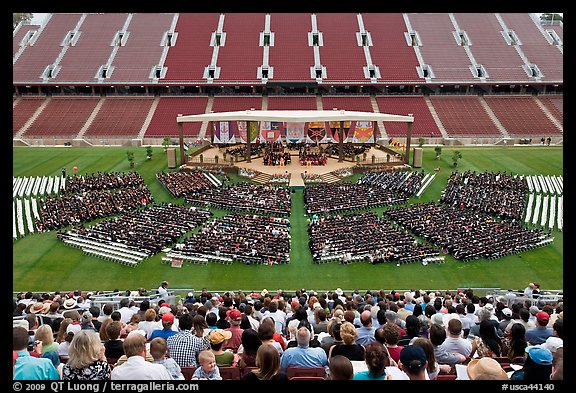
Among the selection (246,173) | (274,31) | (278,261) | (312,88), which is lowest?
(278,261)

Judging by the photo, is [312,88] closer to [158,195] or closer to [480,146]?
[480,146]

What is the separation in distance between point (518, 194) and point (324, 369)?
30872 mm

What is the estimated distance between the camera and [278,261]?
2331cm

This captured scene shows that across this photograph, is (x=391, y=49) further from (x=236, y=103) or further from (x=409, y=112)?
(x=236, y=103)

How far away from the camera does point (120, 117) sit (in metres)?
60.1

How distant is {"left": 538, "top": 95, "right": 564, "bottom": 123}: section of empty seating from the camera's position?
61500mm

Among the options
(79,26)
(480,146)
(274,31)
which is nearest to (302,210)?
(480,146)

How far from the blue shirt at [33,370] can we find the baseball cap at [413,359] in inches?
172

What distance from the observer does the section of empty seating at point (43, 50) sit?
64.8m

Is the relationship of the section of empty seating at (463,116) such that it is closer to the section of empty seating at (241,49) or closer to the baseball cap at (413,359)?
the section of empty seating at (241,49)

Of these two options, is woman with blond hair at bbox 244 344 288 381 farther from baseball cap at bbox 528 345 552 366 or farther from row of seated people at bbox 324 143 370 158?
row of seated people at bbox 324 143 370 158

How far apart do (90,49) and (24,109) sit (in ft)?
47.3

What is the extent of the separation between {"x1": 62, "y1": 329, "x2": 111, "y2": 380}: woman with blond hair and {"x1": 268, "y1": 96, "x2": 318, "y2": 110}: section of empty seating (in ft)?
196

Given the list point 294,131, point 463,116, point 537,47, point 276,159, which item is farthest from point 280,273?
point 537,47
